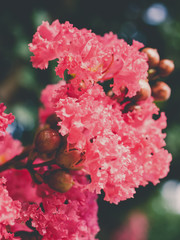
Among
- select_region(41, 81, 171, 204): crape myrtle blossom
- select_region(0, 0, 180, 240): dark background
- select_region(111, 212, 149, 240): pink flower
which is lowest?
select_region(111, 212, 149, 240): pink flower

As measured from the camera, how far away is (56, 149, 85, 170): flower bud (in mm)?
895

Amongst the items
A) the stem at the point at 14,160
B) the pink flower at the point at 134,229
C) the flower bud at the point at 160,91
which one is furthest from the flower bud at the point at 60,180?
the pink flower at the point at 134,229

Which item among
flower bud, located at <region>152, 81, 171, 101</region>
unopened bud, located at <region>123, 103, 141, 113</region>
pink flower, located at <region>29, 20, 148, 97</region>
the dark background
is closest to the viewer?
pink flower, located at <region>29, 20, 148, 97</region>

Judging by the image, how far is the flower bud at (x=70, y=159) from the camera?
0.89 metres

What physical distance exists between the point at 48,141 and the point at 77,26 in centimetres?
153

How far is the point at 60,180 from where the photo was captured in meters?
0.94

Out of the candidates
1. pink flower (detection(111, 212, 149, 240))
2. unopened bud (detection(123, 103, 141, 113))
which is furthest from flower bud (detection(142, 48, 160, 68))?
pink flower (detection(111, 212, 149, 240))

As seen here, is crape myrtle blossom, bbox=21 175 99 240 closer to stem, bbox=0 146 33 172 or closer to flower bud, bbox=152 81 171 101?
stem, bbox=0 146 33 172

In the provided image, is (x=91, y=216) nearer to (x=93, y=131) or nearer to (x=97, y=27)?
(x=93, y=131)

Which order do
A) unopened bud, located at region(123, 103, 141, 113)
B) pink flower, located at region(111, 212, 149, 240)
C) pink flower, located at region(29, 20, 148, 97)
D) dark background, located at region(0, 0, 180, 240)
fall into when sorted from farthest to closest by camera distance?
pink flower, located at region(111, 212, 149, 240) → dark background, located at region(0, 0, 180, 240) → unopened bud, located at region(123, 103, 141, 113) → pink flower, located at region(29, 20, 148, 97)

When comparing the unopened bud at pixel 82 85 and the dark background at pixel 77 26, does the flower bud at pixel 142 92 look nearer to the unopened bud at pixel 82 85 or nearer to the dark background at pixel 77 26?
the unopened bud at pixel 82 85

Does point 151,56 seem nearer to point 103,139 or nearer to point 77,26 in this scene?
point 103,139

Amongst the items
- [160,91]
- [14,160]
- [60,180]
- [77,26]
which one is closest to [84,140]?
[60,180]

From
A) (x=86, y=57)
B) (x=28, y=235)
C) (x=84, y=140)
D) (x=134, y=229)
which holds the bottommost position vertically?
(x=134, y=229)
